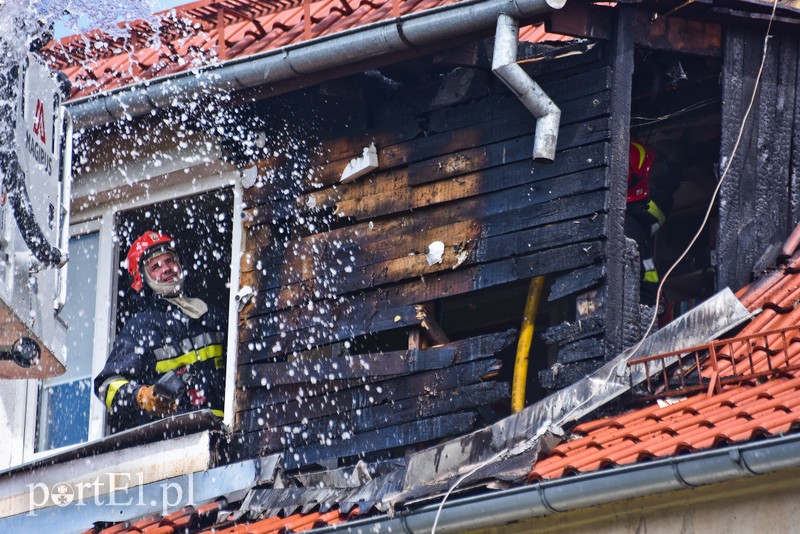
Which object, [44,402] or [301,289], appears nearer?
[301,289]

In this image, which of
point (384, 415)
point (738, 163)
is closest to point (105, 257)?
point (384, 415)

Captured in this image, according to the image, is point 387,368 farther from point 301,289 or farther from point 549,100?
point 549,100

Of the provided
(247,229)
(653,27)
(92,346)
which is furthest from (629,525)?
(92,346)

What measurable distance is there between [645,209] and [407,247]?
4.69 feet

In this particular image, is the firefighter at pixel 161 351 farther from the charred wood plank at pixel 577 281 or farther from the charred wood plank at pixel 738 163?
the charred wood plank at pixel 738 163

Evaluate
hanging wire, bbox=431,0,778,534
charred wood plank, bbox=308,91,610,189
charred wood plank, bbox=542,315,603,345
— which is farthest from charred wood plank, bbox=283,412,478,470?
charred wood plank, bbox=308,91,610,189

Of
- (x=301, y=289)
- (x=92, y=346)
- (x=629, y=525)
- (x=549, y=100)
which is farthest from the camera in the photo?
(x=92, y=346)

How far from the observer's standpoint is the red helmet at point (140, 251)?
440 inches

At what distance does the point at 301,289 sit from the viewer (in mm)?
9984

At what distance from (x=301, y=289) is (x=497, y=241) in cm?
143

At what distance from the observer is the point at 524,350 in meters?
A: 9.10

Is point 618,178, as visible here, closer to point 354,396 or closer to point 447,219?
point 447,219

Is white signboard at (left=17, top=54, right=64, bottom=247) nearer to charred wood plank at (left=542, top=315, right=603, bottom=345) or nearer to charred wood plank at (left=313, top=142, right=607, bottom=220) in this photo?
charred wood plank at (left=313, top=142, right=607, bottom=220)

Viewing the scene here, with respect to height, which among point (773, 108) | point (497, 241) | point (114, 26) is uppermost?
point (114, 26)
